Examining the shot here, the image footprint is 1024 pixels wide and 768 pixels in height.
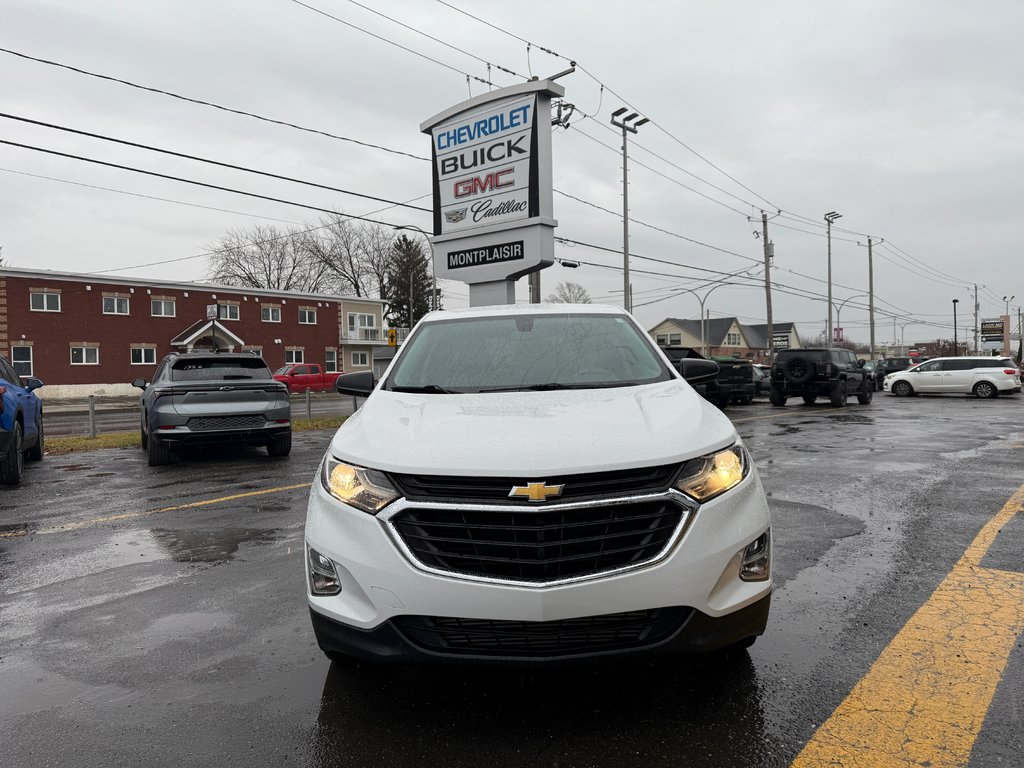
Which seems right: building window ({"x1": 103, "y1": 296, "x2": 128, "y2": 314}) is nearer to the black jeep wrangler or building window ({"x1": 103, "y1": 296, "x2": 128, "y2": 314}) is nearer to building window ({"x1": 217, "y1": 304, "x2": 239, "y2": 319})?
building window ({"x1": 217, "y1": 304, "x2": 239, "y2": 319})

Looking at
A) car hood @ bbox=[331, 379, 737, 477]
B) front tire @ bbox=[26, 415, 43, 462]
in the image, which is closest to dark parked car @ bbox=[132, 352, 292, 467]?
front tire @ bbox=[26, 415, 43, 462]

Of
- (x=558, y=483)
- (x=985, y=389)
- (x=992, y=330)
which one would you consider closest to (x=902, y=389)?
(x=985, y=389)

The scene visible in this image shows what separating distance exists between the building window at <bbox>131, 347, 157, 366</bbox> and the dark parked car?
32.6 meters

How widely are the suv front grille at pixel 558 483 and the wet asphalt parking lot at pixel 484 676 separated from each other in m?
0.61

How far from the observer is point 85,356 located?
3712 centimetres

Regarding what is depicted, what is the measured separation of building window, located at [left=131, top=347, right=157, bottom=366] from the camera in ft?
128

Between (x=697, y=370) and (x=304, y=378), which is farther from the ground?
(x=697, y=370)

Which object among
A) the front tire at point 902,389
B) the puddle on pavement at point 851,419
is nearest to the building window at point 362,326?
the front tire at point 902,389

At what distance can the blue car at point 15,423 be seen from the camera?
7.62 metres

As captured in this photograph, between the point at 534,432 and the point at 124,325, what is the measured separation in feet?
138

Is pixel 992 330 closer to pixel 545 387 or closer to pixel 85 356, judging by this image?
pixel 85 356

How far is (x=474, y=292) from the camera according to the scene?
1465 centimetres

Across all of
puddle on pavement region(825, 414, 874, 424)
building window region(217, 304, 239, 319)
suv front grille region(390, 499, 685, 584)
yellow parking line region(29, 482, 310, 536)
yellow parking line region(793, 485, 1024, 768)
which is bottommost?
puddle on pavement region(825, 414, 874, 424)

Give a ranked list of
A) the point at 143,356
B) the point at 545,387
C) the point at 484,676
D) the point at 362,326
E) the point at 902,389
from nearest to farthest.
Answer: the point at 484,676, the point at 545,387, the point at 902,389, the point at 143,356, the point at 362,326
